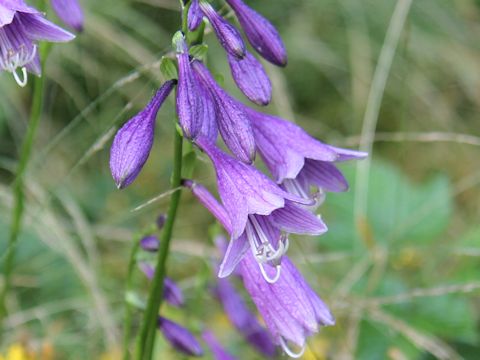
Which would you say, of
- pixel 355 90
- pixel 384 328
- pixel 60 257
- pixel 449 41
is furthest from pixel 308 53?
pixel 384 328

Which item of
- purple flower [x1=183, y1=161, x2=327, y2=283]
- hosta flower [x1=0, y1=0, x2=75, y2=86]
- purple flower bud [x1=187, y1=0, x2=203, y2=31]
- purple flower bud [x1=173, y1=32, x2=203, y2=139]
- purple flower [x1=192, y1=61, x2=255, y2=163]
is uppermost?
hosta flower [x1=0, y1=0, x2=75, y2=86]

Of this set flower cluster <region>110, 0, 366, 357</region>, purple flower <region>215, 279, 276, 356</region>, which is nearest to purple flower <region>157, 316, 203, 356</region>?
flower cluster <region>110, 0, 366, 357</region>

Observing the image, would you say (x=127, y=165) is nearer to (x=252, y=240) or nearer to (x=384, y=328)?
(x=252, y=240)

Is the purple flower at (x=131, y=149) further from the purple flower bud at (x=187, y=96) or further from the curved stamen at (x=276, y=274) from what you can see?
the curved stamen at (x=276, y=274)

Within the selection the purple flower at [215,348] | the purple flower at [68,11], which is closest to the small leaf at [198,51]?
the purple flower at [68,11]

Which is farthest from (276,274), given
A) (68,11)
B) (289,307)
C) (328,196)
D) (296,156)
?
(328,196)

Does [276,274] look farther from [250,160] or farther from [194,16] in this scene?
[194,16]

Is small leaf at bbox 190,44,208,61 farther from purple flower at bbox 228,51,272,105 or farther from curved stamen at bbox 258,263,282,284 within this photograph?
curved stamen at bbox 258,263,282,284
